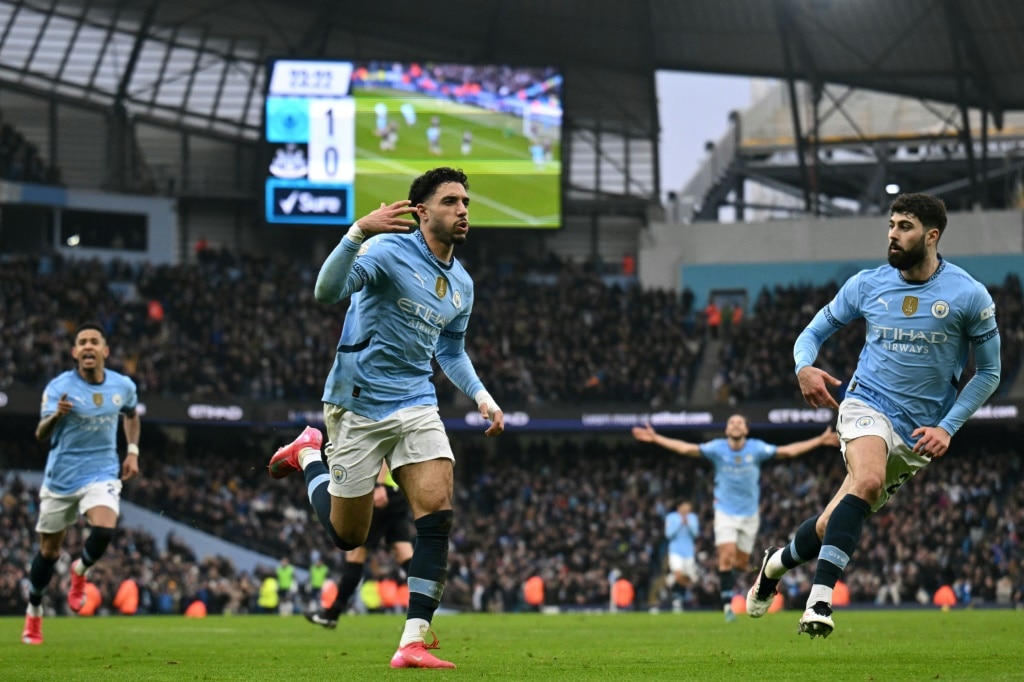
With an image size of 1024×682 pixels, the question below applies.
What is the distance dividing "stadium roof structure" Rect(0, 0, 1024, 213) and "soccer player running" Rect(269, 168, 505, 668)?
112 feet

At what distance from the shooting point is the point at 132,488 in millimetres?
38688

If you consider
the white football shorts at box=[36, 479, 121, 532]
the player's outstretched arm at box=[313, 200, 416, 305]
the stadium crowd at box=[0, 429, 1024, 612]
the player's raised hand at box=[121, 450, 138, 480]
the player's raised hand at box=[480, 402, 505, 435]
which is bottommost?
the stadium crowd at box=[0, 429, 1024, 612]

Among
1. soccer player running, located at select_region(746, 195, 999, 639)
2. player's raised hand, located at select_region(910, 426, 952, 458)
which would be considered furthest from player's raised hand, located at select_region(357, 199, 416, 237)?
player's raised hand, located at select_region(910, 426, 952, 458)

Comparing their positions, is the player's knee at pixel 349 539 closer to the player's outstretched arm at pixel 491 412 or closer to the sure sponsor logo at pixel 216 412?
the player's outstretched arm at pixel 491 412

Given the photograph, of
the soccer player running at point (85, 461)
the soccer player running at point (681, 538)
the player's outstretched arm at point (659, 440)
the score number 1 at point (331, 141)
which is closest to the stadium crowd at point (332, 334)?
the score number 1 at point (331, 141)

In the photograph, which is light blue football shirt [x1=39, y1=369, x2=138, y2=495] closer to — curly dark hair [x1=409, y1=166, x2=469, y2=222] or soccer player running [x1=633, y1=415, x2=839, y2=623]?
curly dark hair [x1=409, y1=166, x2=469, y2=222]

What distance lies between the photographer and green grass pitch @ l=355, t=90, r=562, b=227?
145 feet

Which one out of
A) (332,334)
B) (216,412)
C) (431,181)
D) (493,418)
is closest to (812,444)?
(493,418)

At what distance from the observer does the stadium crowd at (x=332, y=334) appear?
4144cm

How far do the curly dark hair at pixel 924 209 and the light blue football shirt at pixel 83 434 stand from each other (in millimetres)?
8174

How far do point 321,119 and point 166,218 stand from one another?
7537 millimetres

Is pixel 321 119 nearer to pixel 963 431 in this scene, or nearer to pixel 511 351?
pixel 511 351

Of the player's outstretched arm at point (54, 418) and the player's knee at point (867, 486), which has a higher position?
the player's outstretched arm at point (54, 418)

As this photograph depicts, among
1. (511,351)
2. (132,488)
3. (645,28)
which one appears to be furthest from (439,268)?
(645,28)
